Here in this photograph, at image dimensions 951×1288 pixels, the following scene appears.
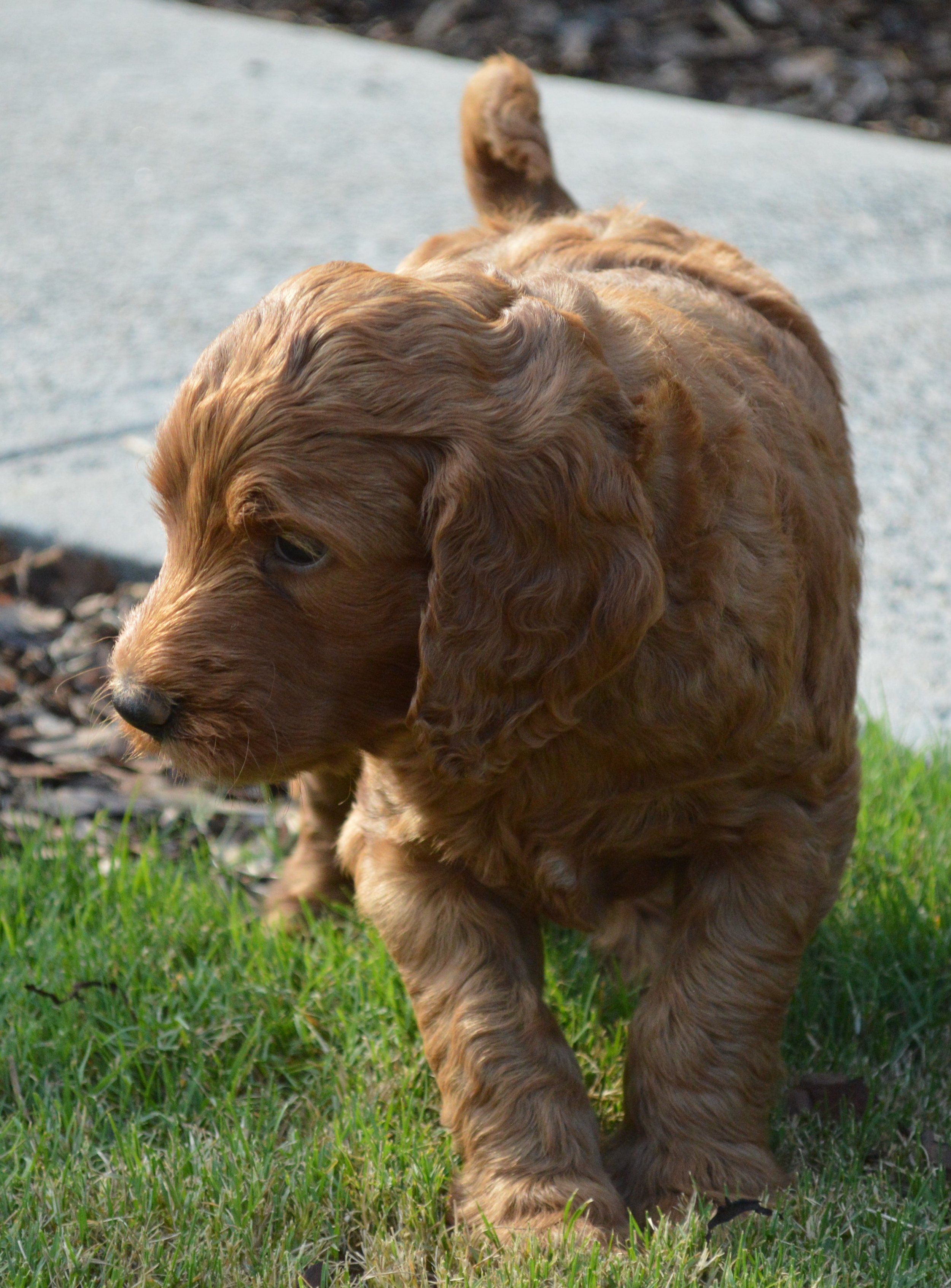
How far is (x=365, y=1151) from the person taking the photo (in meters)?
2.78

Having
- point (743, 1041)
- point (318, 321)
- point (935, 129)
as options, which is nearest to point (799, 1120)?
point (743, 1041)

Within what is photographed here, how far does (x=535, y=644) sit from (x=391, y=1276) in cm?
111

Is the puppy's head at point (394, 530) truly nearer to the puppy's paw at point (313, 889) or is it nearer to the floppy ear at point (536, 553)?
the floppy ear at point (536, 553)

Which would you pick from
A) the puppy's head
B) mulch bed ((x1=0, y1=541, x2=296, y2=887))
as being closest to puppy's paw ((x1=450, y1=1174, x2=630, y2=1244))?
the puppy's head

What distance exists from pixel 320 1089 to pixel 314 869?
69cm

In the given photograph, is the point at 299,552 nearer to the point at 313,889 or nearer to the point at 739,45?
the point at 313,889

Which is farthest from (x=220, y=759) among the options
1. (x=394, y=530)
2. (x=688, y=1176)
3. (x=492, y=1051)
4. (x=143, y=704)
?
(x=688, y=1176)

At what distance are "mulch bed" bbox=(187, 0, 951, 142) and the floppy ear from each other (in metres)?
7.15

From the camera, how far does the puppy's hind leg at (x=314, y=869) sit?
3584 mm

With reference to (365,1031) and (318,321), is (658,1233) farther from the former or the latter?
(318,321)

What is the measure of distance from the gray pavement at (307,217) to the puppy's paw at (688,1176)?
1.82 m

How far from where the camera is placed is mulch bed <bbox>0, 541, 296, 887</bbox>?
4.01 meters

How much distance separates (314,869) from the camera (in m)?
3.64

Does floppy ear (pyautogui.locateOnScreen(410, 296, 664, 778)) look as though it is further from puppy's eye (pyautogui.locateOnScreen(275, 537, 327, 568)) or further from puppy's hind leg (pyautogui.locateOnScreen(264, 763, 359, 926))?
puppy's hind leg (pyautogui.locateOnScreen(264, 763, 359, 926))
